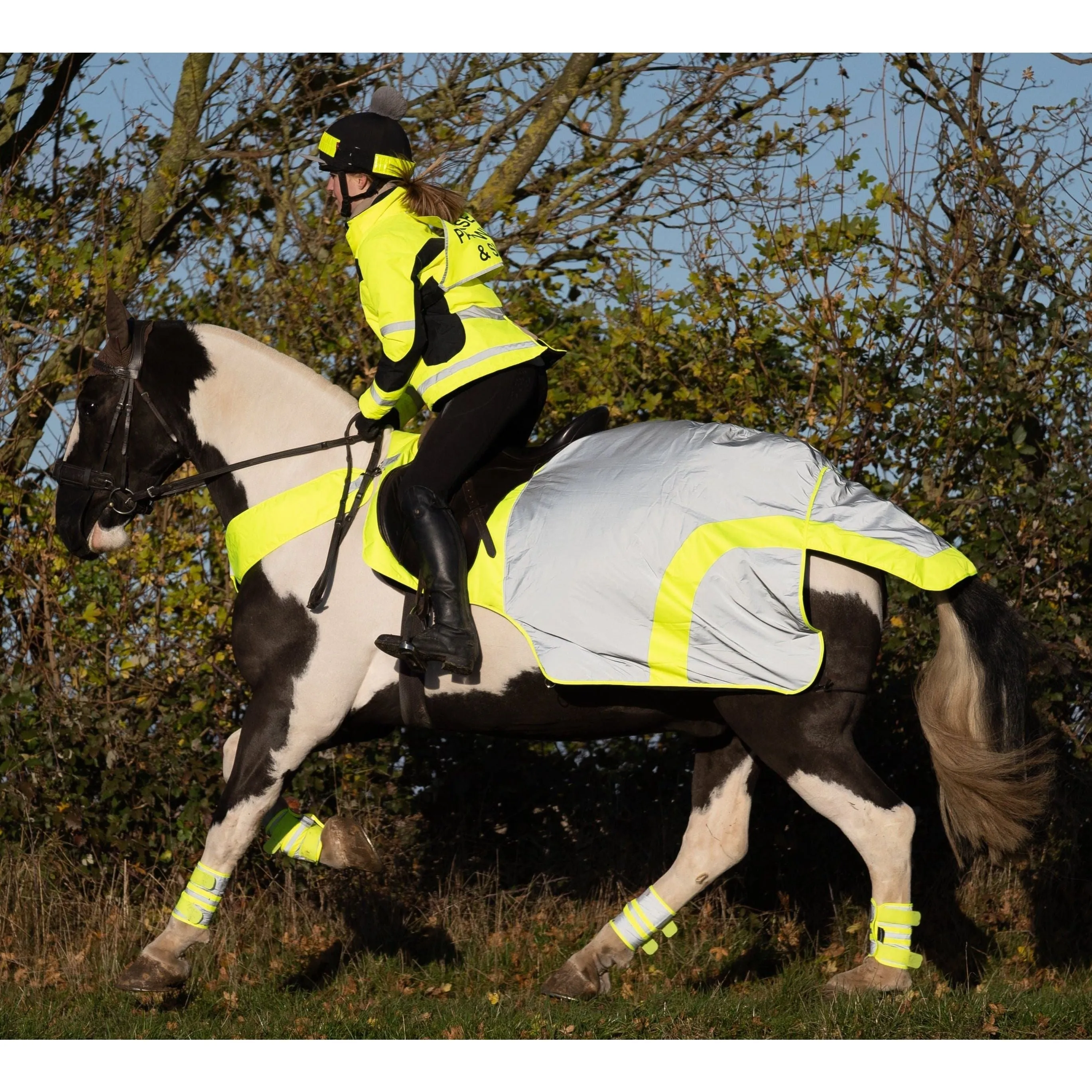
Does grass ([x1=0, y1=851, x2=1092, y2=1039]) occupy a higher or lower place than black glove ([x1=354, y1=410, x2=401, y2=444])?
lower

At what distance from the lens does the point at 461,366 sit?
15.7 ft

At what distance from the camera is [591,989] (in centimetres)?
514

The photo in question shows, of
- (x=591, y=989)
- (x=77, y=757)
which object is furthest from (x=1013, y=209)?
(x=77, y=757)

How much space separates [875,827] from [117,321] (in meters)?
3.35

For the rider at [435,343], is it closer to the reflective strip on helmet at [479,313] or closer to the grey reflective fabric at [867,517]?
the reflective strip on helmet at [479,313]

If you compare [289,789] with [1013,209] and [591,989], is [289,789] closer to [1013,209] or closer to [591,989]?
[591,989]

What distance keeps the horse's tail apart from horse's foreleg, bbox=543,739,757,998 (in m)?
0.81

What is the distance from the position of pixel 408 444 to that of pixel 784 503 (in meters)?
1.44

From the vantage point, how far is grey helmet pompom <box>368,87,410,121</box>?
16.6ft

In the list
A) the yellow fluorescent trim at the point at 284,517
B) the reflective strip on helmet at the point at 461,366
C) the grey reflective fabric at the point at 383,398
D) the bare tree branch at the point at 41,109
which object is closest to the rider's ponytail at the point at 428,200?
the reflective strip on helmet at the point at 461,366

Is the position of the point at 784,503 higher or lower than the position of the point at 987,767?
higher

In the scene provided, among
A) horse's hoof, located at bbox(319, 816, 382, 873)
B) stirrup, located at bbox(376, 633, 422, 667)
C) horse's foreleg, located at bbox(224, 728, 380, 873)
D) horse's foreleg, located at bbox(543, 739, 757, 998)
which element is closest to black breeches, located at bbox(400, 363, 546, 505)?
stirrup, located at bbox(376, 633, 422, 667)

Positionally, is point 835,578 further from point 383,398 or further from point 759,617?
point 383,398

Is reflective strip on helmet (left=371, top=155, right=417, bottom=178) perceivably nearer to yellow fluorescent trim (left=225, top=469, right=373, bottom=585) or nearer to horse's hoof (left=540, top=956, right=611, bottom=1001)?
yellow fluorescent trim (left=225, top=469, right=373, bottom=585)
